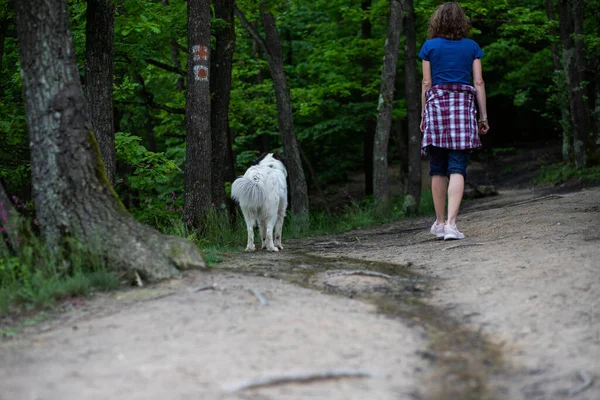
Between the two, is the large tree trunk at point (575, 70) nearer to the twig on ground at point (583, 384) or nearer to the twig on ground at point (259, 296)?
the twig on ground at point (259, 296)

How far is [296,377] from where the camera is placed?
413 cm

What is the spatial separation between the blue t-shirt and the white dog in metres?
2.57

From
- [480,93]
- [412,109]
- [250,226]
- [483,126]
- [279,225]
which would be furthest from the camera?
[412,109]

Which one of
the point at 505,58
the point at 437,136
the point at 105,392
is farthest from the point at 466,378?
the point at 505,58

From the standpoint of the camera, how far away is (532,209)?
37.3 ft

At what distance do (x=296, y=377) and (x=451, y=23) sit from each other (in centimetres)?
608

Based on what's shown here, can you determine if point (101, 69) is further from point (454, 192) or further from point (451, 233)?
point (451, 233)

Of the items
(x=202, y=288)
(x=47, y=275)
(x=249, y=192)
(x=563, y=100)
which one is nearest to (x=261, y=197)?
(x=249, y=192)

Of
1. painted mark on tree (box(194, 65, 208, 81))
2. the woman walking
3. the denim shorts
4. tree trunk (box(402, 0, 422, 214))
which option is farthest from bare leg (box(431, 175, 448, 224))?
tree trunk (box(402, 0, 422, 214))

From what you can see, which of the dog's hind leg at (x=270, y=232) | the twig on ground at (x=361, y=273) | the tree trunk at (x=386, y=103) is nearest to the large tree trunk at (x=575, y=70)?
the tree trunk at (x=386, y=103)

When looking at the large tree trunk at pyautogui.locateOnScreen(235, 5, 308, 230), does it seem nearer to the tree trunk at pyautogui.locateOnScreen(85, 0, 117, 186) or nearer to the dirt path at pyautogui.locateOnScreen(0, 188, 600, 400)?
the tree trunk at pyautogui.locateOnScreen(85, 0, 117, 186)

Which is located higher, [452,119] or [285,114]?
[285,114]

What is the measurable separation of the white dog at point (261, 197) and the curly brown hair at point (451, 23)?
9.60 ft

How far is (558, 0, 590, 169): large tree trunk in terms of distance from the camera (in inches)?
778
